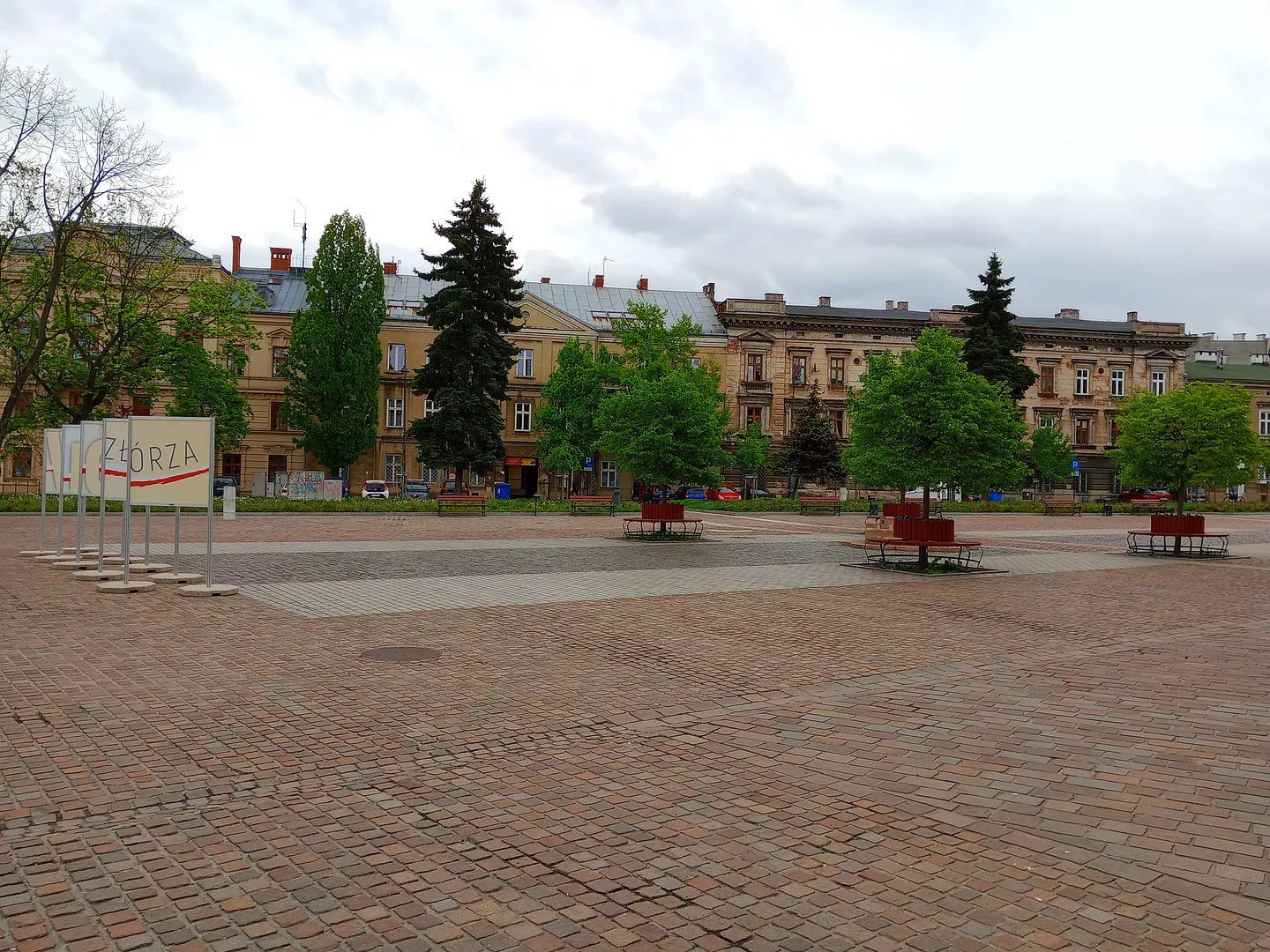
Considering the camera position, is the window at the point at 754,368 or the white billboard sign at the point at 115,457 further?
the window at the point at 754,368

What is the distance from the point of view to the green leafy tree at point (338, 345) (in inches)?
2035

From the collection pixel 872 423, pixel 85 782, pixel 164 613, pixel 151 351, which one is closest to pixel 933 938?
pixel 85 782

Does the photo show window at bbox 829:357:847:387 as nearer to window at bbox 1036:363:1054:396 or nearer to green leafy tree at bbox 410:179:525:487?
window at bbox 1036:363:1054:396

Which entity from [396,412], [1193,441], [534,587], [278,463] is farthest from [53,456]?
[396,412]

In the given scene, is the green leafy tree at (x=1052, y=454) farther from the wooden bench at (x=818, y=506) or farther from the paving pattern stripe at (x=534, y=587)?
the paving pattern stripe at (x=534, y=587)

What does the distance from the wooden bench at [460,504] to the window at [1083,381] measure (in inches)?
2057

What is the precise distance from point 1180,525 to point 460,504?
24331mm

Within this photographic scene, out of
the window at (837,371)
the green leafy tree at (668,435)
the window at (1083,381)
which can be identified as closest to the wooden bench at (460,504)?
the green leafy tree at (668,435)

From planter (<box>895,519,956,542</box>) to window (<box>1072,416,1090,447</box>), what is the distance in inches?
2276

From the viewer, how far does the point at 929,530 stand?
1973 cm

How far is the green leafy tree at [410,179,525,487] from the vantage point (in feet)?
157

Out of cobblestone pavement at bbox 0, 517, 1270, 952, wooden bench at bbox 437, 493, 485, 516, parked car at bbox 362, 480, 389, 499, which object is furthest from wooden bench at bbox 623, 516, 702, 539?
parked car at bbox 362, 480, 389, 499

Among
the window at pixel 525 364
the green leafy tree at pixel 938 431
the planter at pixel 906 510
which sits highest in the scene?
the window at pixel 525 364

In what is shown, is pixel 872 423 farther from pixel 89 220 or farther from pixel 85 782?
pixel 89 220
